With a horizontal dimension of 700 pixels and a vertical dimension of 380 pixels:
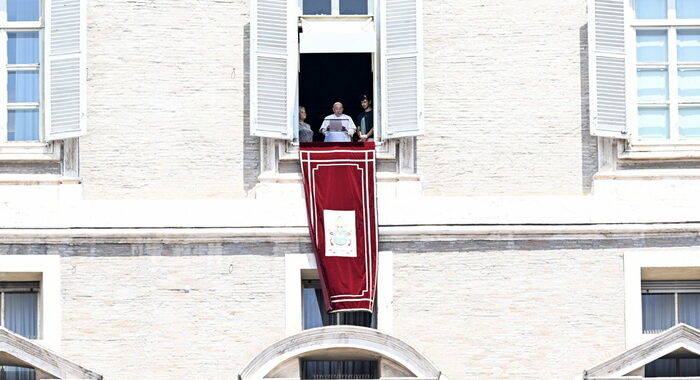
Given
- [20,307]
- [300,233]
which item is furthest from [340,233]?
[20,307]

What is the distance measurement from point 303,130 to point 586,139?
3.50m

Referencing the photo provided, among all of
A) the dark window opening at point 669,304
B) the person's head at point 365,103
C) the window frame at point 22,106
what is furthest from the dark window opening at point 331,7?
the dark window opening at point 669,304

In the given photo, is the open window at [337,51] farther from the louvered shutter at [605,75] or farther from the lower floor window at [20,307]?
the lower floor window at [20,307]

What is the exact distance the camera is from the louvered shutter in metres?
32.1

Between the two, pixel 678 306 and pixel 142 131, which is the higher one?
pixel 142 131

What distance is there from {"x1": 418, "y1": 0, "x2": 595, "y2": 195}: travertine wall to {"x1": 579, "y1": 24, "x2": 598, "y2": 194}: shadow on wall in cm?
1

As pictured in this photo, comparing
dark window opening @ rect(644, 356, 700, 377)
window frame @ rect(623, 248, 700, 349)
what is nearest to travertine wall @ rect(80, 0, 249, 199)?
window frame @ rect(623, 248, 700, 349)

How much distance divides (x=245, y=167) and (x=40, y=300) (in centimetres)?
296

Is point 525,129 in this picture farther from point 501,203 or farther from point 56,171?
point 56,171

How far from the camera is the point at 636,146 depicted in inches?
1276

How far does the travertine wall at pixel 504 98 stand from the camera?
106 feet

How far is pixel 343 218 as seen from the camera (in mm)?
32062

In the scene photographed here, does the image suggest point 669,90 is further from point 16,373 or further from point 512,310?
point 16,373

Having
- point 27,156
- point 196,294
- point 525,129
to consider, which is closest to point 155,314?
point 196,294
